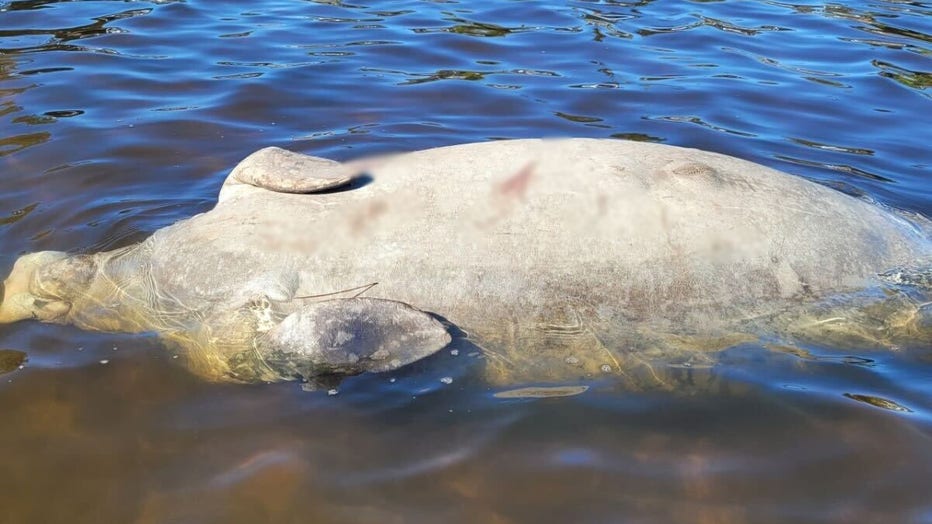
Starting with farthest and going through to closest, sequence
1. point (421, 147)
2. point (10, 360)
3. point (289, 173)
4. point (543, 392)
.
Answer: point (421, 147) < point (289, 173) < point (10, 360) < point (543, 392)

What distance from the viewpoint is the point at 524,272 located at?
176 inches

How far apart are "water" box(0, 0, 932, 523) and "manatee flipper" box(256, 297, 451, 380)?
13 centimetres

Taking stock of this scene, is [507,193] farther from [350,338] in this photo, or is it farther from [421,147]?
[421,147]

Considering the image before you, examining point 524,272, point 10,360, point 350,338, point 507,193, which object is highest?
point 507,193

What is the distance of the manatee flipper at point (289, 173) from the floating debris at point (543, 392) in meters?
1.37

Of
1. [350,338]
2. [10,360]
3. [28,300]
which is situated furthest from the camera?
[28,300]

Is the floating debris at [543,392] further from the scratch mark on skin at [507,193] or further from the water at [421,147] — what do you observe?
the scratch mark on skin at [507,193]

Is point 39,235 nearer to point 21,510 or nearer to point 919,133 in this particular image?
point 21,510

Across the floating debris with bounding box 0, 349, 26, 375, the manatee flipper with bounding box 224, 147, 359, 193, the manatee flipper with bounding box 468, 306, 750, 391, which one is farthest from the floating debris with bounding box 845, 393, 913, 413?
the floating debris with bounding box 0, 349, 26, 375

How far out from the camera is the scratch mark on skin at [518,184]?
4695mm

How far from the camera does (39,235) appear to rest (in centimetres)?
586

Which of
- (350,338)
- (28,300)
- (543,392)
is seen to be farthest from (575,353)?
(28,300)

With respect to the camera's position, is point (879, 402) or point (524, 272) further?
point (524, 272)

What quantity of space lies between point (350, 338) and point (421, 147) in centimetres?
364
